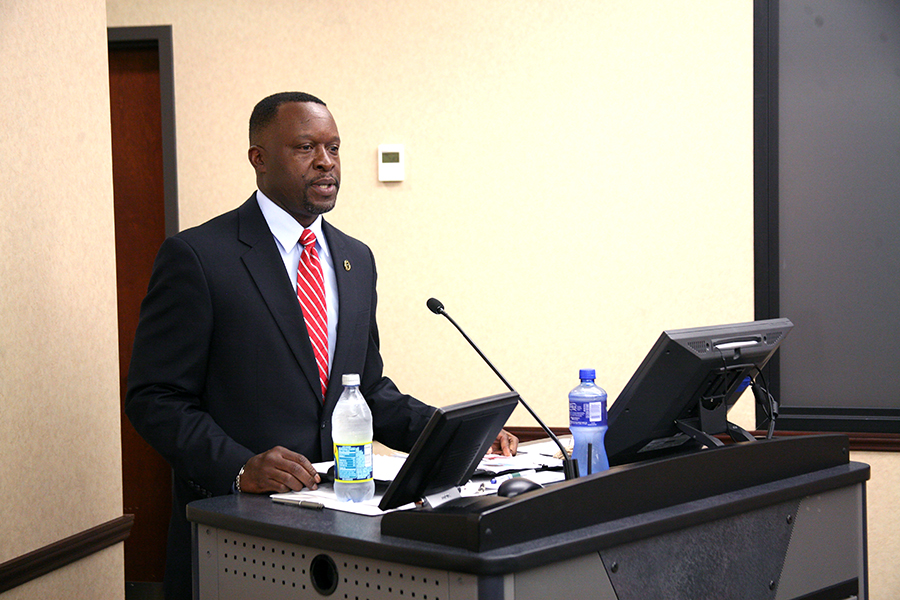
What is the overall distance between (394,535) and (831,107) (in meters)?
2.81

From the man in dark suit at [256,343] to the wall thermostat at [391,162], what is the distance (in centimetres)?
132

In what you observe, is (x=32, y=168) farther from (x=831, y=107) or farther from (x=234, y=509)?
(x=831, y=107)

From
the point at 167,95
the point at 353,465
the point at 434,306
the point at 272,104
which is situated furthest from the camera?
the point at 167,95

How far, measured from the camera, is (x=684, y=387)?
5.23 feet

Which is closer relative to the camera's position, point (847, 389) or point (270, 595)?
point (270, 595)

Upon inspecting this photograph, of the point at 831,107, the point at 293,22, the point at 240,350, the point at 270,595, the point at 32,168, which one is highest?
the point at 293,22

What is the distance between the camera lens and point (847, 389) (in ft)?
11.0

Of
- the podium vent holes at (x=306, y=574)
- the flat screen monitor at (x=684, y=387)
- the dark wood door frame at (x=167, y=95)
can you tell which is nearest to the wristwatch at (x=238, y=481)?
the podium vent holes at (x=306, y=574)

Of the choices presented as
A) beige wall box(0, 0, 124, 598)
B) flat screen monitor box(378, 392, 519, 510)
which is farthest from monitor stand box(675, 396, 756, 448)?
beige wall box(0, 0, 124, 598)

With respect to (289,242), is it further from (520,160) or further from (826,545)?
(520,160)

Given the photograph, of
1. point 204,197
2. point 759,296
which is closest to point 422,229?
point 204,197

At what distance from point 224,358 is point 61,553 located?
72cm

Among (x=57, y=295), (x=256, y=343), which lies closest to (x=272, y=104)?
(x=256, y=343)

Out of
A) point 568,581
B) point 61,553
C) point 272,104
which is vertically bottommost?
point 61,553
